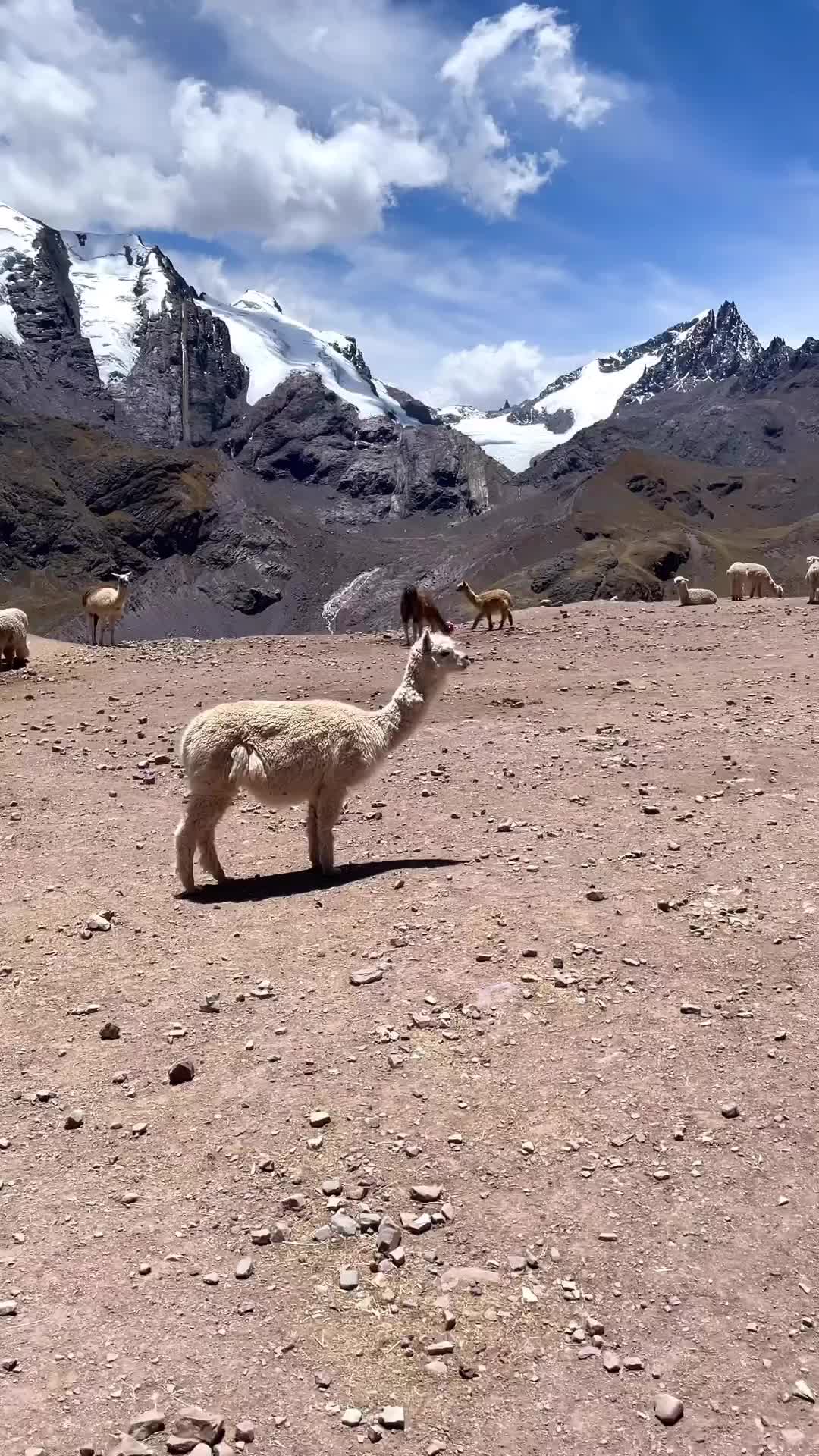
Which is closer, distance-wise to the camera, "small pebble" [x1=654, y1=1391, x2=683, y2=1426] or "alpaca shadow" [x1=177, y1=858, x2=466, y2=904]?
"small pebble" [x1=654, y1=1391, x2=683, y2=1426]

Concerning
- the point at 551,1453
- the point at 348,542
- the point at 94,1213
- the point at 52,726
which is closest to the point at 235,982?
the point at 94,1213

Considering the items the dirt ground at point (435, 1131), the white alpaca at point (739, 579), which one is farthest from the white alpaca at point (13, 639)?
the white alpaca at point (739, 579)

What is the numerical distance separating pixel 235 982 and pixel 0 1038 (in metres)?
1.62

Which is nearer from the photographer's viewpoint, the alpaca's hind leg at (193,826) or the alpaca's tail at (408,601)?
the alpaca's hind leg at (193,826)

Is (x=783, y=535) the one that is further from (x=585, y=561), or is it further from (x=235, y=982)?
(x=235, y=982)

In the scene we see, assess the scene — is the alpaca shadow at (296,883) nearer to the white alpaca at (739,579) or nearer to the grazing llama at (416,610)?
the grazing llama at (416,610)

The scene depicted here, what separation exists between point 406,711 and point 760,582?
97.4 ft

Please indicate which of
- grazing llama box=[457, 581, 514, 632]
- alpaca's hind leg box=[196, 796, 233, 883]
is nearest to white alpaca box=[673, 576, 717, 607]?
grazing llama box=[457, 581, 514, 632]

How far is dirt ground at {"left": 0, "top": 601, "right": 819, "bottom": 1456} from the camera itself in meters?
4.21

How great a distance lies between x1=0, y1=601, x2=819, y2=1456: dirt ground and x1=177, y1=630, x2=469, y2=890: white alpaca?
0.54m

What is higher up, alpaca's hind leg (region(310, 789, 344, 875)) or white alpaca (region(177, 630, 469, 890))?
white alpaca (region(177, 630, 469, 890))

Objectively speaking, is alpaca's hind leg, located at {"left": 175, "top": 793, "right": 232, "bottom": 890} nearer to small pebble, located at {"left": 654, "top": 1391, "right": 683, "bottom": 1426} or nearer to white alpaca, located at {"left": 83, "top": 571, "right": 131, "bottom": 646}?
small pebble, located at {"left": 654, "top": 1391, "right": 683, "bottom": 1426}

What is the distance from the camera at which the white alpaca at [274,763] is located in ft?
31.1

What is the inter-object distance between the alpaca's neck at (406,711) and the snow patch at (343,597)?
464 feet
